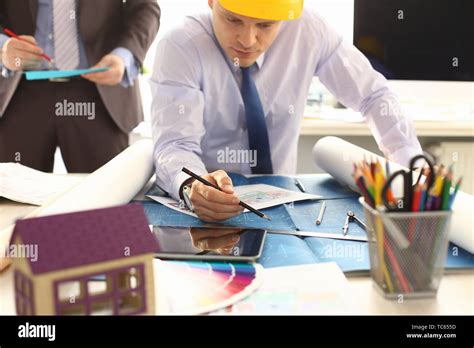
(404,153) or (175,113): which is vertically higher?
(175,113)

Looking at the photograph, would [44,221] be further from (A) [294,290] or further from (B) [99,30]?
(B) [99,30]

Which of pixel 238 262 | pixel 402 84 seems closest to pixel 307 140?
pixel 402 84

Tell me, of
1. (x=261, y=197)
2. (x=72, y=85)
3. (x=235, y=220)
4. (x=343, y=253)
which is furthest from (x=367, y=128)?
(x=343, y=253)

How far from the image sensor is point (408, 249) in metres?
0.78

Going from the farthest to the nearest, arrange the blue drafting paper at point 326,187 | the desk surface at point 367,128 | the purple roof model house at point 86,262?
the desk surface at point 367,128 → the blue drafting paper at point 326,187 → the purple roof model house at point 86,262

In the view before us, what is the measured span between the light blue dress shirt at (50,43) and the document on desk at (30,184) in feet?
2.44

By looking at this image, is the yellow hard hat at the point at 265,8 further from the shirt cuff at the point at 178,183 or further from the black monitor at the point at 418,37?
the black monitor at the point at 418,37

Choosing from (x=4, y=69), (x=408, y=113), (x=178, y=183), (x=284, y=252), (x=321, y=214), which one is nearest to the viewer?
(x=284, y=252)

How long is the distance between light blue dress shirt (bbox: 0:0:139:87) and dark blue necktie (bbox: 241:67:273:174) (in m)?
0.66

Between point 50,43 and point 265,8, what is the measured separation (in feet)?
4.15

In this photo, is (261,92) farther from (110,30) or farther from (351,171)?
(110,30)

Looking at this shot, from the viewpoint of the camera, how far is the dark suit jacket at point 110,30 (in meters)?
2.15

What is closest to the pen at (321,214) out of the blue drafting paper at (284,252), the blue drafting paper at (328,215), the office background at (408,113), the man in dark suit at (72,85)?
the blue drafting paper at (328,215)
